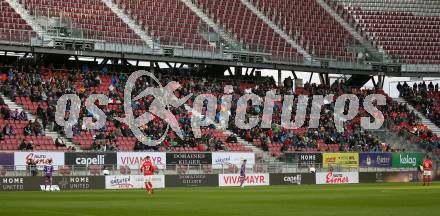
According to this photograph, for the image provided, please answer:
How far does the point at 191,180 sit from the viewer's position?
168 ft

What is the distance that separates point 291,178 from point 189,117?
25.9 ft

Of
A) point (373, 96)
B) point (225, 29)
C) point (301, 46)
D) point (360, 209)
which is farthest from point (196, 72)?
point (360, 209)

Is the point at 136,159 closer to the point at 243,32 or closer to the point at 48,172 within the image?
the point at 48,172

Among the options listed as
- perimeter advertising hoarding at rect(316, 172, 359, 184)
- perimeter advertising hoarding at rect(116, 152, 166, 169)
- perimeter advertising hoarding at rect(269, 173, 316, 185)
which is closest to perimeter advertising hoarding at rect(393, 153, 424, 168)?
perimeter advertising hoarding at rect(316, 172, 359, 184)

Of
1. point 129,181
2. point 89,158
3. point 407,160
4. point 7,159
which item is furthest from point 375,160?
point 7,159

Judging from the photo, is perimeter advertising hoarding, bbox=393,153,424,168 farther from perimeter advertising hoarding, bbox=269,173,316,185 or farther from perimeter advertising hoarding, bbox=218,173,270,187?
perimeter advertising hoarding, bbox=218,173,270,187

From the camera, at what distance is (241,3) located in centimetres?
7106

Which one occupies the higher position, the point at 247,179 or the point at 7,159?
the point at 7,159

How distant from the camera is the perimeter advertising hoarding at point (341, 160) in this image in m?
58.6

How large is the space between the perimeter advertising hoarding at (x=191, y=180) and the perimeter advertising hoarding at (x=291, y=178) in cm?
433

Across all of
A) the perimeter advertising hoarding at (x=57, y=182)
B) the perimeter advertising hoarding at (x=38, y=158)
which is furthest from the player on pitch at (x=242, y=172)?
the perimeter advertising hoarding at (x=38, y=158)

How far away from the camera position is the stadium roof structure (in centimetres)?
5725

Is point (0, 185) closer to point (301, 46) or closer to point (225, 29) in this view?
point (225, 29)

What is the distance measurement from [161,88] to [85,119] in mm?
8792
